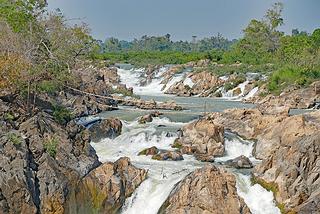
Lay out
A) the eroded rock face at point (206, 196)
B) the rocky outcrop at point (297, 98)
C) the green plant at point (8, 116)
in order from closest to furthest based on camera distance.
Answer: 1. the eroded rock face at point (206, 196)
2. the green plant at point (8, 116)
3. the rocky outcrop at point (297, 98)

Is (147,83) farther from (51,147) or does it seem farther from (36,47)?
(51,147)

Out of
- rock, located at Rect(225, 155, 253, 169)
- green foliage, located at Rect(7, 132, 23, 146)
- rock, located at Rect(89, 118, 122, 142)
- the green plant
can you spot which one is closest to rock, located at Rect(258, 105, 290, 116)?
rock, located at Rect(225, 155, 253, 169)

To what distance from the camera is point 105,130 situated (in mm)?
21188

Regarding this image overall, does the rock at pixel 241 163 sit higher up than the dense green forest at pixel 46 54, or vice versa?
the dense green forest at pixel 46 54

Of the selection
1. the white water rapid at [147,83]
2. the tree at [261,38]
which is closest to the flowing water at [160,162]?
the white water rapid at [147,83]

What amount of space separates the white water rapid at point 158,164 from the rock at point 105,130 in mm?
314

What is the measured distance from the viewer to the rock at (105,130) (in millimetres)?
20906

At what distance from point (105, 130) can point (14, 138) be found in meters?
7.95

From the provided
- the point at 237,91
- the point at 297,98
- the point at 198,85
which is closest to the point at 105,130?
the point at 297,98

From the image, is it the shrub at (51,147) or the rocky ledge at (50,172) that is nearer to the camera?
the rocky ledge at (50,172)

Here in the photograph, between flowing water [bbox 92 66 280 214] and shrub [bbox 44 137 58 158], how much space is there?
2.49 m

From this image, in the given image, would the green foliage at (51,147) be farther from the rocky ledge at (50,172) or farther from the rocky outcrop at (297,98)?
the rocky outcrop at (297,98)

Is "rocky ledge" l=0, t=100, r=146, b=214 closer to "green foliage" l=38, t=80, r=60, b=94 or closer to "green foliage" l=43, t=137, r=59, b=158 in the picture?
"green foliage" l=43, t=137, r=59, b=158

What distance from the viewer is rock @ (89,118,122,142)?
20.9 meters
